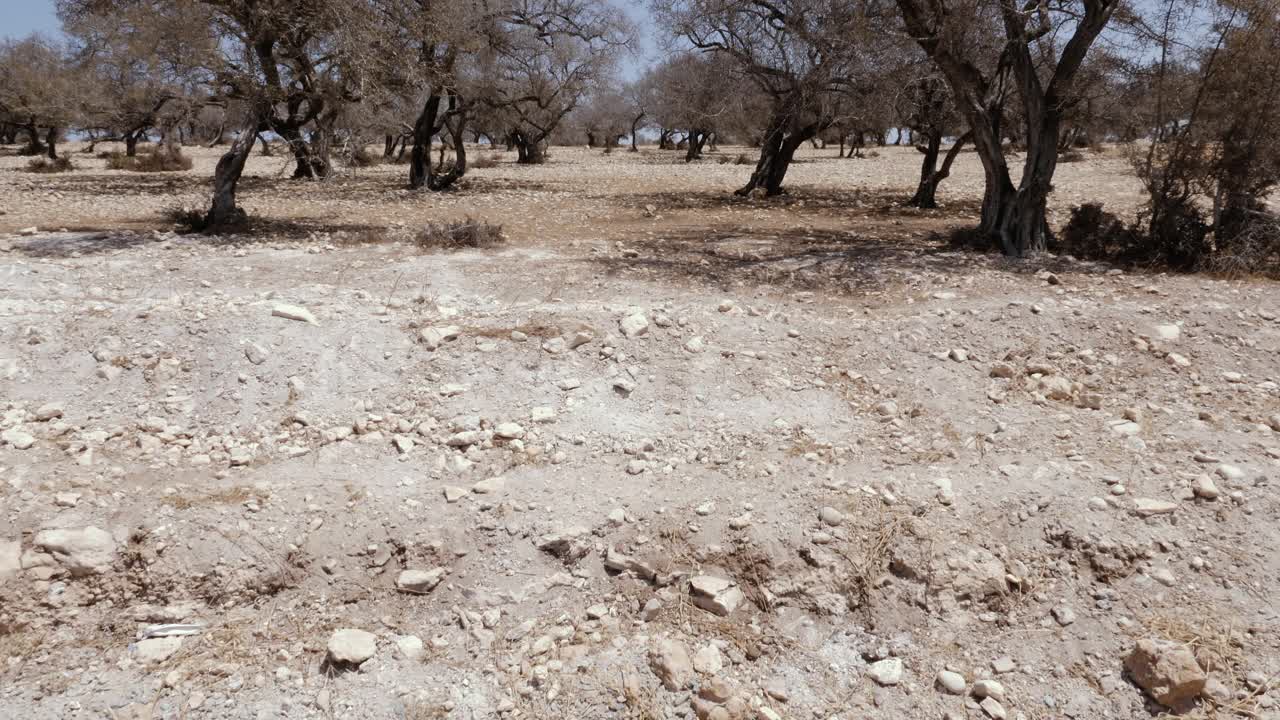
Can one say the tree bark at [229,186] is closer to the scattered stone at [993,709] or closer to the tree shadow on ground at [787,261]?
the tree shadow on ground at [787,261]

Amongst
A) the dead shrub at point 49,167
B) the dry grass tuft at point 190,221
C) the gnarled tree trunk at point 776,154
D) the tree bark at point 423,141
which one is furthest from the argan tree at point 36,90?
the gnarled tree trunk at point 776,154

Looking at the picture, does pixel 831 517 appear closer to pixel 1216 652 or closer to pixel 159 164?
pixel 1216 652

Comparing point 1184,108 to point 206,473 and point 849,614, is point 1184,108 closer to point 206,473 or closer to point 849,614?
point 849,614

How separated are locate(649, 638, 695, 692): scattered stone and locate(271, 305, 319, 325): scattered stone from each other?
3508 millimetres

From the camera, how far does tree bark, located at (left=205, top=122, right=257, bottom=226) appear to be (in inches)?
364

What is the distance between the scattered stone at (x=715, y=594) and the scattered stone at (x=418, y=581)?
124 cm

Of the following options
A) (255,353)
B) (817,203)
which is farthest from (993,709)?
(817,203)

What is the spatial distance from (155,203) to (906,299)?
11997mm

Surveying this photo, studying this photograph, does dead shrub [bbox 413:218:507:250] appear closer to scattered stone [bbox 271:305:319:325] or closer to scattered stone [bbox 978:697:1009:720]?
scattered stone [bbox 271:305:319:325]

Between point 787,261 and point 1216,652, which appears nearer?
point 1216,652

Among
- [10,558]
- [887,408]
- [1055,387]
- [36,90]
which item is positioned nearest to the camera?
[10,558]

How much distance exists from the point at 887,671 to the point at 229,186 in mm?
9092

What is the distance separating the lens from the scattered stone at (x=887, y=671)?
3.41 m

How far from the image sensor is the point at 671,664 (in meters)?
3.38
